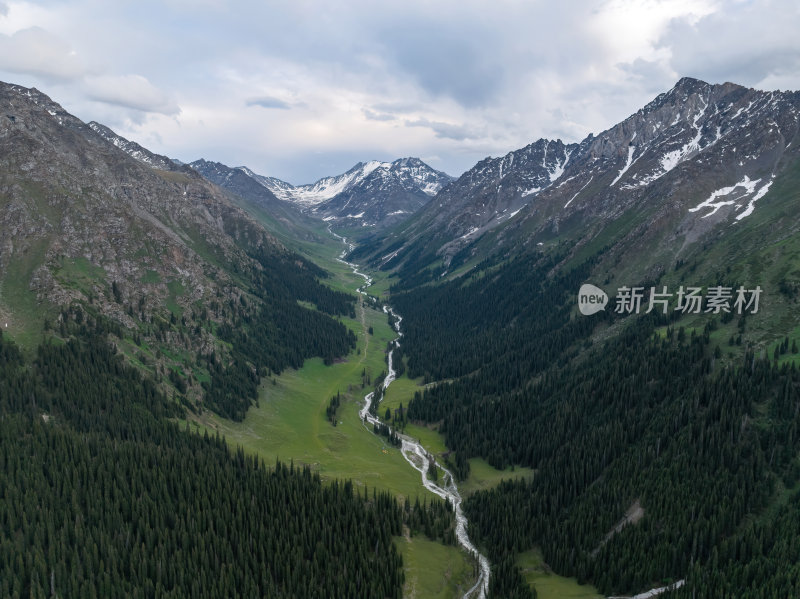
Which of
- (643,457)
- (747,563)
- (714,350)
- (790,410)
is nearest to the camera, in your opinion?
(747,563)

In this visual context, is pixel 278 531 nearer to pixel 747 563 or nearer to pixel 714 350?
pixel 747 563

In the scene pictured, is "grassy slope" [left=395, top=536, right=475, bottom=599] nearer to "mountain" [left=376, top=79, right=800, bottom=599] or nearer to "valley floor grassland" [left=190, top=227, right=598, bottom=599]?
"valley floor grassland" [left=190, top=227, right=598, bottom=599]

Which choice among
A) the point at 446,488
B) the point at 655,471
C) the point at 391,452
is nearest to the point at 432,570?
the point at 446,488

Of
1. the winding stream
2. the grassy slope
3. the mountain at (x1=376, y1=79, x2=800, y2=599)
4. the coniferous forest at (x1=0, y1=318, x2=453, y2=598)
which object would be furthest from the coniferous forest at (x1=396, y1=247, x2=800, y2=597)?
the coniferous forest at (x1=0, y1=318, x2=453, y2=598)

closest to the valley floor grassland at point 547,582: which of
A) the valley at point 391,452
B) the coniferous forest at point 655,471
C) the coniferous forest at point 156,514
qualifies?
the valley at point 391,452

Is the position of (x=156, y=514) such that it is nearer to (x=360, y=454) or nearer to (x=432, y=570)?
(x=432, y=570)

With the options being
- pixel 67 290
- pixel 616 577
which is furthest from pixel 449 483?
pixel 67 290

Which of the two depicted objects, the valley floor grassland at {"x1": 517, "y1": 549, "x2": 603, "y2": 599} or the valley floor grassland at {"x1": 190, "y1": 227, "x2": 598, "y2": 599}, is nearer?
the valley floor grassland at {"x1": 517, "y1": 549, "x2": 603, "y2": 599}
